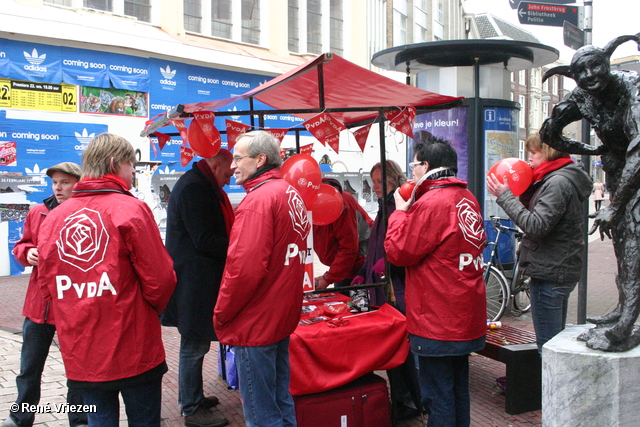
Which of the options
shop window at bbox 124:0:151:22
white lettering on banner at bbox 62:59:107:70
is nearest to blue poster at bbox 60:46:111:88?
white lettering on banner at bbox 62:59:107:70

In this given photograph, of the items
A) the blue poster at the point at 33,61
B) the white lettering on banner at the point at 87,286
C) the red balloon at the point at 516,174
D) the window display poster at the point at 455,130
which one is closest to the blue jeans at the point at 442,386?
the red balloon at the point at 516,174

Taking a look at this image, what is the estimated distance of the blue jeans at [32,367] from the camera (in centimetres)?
376

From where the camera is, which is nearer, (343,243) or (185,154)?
(343,243)

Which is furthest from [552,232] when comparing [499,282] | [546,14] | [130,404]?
[499,282]

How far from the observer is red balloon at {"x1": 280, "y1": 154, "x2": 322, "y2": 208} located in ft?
14.1

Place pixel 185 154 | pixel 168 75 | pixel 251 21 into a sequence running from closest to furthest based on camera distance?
pixel 185 154 → pixel 168 75 → pixel 251 21

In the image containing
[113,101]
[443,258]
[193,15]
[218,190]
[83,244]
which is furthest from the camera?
[193,15]

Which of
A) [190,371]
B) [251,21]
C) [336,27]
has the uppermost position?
[336,27]

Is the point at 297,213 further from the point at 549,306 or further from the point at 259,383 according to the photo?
the point at 549,306

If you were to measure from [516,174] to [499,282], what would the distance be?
355cm

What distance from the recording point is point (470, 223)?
3.37 m

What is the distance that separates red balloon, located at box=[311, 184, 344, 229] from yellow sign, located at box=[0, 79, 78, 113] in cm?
845

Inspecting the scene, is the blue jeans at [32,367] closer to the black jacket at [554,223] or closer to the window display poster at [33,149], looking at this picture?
the black jacket at [554,223]

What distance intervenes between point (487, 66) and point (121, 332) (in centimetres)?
592
